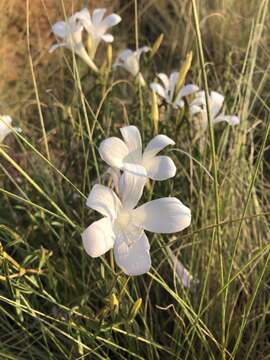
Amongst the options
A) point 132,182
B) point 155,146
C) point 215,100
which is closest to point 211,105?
point 215,100

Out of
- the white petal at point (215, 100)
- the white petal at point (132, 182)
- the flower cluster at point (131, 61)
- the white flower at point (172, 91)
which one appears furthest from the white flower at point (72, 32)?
the white petal at point (132, 182)

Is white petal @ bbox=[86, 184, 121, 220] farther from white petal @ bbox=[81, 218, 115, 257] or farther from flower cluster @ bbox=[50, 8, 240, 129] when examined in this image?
flower cluster @ bbox=[50, 8, 240, 129]

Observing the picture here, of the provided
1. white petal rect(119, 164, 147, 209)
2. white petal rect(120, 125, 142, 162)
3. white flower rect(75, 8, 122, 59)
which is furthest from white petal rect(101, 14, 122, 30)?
white petal rect(119, 164, 147, 209)

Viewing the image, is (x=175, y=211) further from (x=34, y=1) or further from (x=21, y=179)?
(x=34, y=1)

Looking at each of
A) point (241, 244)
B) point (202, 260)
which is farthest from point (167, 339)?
point (241, 244)

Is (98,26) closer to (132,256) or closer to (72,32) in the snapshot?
(72,32)
